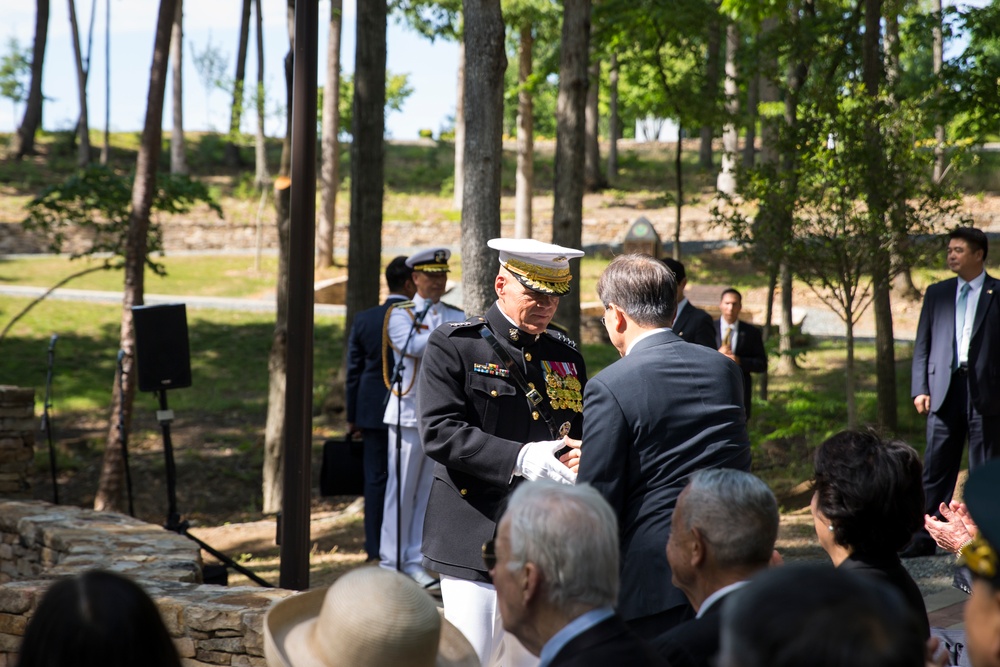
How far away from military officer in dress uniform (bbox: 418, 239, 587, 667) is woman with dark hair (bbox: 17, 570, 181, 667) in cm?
190

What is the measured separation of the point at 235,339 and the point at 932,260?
13.6 metres

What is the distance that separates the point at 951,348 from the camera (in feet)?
20.3

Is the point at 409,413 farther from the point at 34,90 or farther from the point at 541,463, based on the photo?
the point at 34,90

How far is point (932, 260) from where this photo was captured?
8852 mm

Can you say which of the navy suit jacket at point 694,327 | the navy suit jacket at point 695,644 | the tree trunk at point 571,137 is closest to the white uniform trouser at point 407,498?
the navy suit jacket at point 694,327

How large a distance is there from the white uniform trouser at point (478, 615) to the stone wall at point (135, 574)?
89cm

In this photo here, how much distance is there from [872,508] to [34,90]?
38.0 m

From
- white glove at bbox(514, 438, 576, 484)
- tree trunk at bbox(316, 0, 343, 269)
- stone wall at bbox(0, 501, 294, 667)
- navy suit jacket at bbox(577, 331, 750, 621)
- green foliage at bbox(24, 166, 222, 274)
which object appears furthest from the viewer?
tree trunk at bbox(316, 0, 343, 269)

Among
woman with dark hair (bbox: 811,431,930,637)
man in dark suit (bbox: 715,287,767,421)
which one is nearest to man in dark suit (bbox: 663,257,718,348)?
man in dark suit (bbox: 715,287,767,421)

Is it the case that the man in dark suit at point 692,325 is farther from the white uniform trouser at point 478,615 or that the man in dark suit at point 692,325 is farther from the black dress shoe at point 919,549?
the white uniform trouser at point 478,615

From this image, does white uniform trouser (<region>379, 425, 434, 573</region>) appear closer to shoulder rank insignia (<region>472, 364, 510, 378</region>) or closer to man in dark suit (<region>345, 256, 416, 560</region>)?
man in dark suit (<region>345, 256, 416, 560</region>)

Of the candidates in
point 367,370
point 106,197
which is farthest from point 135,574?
point 106,197

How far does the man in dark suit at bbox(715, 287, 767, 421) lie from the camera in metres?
8.53

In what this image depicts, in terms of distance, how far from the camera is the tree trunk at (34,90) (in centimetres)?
3416
